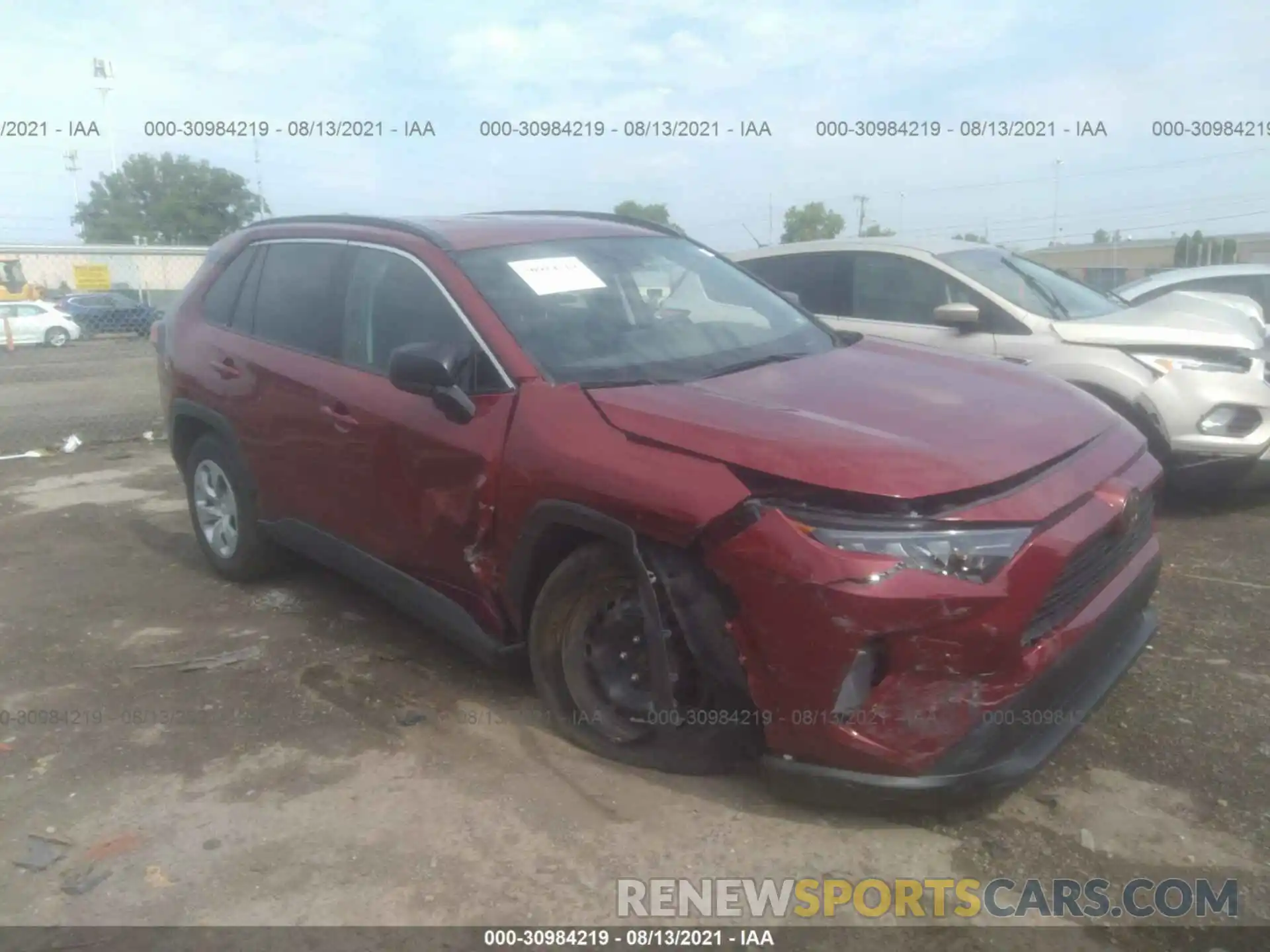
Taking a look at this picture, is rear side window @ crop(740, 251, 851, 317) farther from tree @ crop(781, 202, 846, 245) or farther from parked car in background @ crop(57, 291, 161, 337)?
tree @ crop(781, 202, 846, 245)

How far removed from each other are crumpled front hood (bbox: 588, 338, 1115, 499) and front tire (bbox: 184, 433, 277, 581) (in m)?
2.40

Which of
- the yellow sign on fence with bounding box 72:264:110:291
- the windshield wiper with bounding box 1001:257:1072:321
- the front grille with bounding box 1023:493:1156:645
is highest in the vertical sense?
the yellow sign on fence with bounding box 72:264:110:291

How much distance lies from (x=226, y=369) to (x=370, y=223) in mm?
1099

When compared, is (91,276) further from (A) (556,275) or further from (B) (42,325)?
(A) (556,275)

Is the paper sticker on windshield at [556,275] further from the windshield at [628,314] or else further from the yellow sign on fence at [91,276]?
the yellow sign on fence at [91,276]

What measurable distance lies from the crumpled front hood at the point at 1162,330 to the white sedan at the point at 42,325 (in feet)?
78.6

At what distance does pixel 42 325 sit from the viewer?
2434 centimetres

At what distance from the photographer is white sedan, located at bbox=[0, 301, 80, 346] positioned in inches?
934

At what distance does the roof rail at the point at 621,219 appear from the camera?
4559 millimetres

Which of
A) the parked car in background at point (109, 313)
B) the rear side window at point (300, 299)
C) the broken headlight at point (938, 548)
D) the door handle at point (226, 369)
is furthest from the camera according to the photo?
the parked car in background at point (109, 313)

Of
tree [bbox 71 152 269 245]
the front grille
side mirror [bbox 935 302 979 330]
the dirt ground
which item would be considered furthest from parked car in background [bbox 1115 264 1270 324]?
tree [bbox 71 152 269 245]

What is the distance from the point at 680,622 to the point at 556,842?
0.73 meters

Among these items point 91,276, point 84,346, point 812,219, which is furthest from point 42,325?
point 812,219

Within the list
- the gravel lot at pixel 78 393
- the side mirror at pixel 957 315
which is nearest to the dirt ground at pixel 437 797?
the side mirror at pixel 957 315
